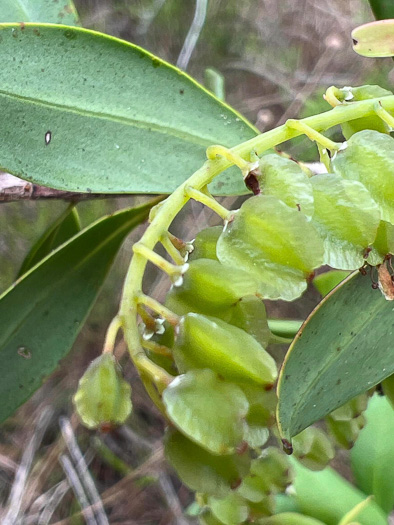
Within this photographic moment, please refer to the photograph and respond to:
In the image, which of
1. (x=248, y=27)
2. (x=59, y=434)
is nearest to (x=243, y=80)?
(x=248, y=27)

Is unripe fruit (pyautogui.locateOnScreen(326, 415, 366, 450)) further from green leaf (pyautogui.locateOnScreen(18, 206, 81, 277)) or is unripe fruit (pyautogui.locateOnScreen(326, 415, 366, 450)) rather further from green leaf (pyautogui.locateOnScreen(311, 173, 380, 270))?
Result: green leaf (pyautogui.locateOnScreen(18, 206, 81, 277))

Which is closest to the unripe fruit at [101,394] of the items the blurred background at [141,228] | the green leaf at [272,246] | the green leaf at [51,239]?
the green leaf at [272,246]

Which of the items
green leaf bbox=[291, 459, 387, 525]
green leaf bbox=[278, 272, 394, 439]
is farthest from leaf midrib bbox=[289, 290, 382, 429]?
green leaf bbox=[291, 459, 387, 525]

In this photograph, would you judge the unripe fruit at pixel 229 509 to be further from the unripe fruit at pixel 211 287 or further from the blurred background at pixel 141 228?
the blurred background at pixel 141 228

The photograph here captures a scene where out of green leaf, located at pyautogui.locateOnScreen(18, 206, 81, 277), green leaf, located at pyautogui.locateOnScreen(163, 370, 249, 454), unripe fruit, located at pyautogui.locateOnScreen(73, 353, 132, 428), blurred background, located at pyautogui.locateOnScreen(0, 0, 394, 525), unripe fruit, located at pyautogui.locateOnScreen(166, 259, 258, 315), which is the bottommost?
blurred background, located at pyautogui.locateOnScreen(0, 0, 394, 525)

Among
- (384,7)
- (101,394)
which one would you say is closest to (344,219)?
(101,394)

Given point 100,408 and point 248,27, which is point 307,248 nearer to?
point 100,408

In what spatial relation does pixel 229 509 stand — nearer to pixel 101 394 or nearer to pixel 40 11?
pixel 101 394
